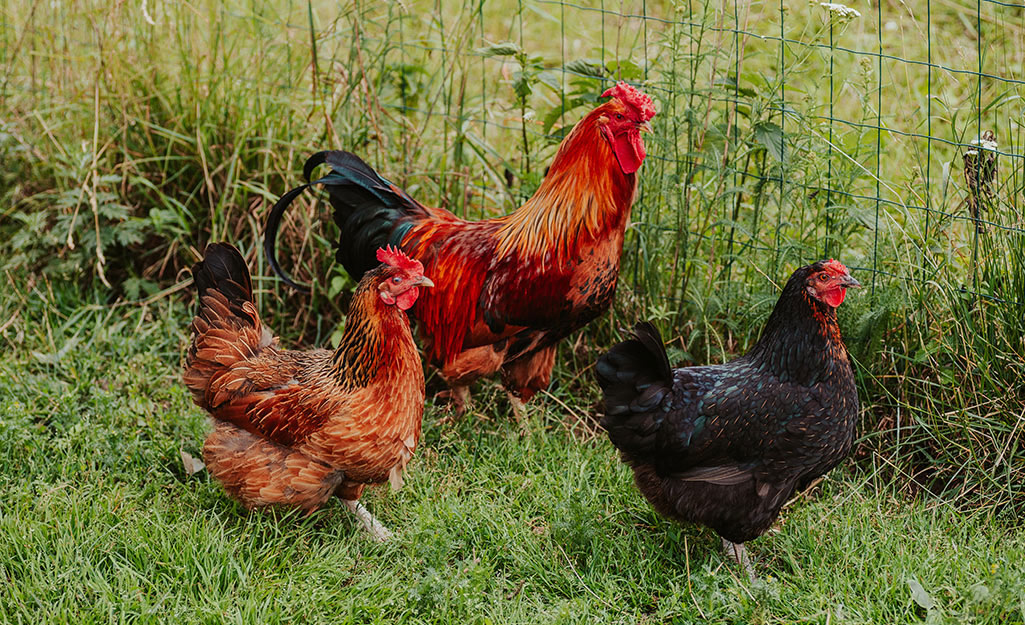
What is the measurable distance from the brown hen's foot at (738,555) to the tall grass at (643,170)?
1.00 metres

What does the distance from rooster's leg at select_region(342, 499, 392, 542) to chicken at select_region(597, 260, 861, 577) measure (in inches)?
42.4

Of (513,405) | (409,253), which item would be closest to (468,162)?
(409,253)

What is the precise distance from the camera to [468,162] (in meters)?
5.62

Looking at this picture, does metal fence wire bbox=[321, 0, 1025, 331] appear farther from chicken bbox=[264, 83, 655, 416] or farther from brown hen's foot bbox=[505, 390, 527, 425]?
brown hen's foot bbox=[505, 390, 527, 425]

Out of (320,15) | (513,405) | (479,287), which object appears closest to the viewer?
(479,287)

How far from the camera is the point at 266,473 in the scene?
12.3 ft

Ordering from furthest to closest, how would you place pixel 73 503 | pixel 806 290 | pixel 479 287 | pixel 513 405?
pixel 513 405
pixel 479 287
pixel 73 503
pixel 806 290

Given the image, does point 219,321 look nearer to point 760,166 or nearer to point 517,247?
point 517,247

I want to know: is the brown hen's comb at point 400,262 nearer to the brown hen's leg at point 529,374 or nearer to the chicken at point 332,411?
the chicken at point 332,411

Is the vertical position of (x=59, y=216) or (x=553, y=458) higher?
(x=59, y=216)

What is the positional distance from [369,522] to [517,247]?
1421 mm

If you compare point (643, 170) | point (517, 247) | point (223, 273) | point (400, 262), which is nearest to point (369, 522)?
point (400, 262)

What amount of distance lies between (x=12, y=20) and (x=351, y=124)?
2673mm

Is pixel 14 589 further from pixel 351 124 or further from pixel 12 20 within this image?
pixel 12 20
